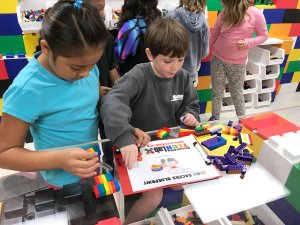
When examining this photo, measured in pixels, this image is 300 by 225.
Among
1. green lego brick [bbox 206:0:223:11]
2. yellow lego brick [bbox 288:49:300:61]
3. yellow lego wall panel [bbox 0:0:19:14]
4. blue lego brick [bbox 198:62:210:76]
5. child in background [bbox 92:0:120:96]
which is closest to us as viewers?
child in background [bbox 92:0:120:96]

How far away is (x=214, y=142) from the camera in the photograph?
2.91ft

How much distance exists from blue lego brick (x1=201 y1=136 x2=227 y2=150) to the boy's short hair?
1.09 ft

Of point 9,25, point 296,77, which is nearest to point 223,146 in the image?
point 9,25

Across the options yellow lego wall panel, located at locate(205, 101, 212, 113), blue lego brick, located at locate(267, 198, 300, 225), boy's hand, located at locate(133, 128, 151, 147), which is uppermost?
boy's hand, located at locate(133, 128, 151, 147)

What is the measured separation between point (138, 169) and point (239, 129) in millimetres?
413

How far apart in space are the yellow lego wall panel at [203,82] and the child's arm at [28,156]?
207cm

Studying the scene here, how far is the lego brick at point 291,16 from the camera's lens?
9.04 feet

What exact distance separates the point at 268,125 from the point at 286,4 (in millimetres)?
2274

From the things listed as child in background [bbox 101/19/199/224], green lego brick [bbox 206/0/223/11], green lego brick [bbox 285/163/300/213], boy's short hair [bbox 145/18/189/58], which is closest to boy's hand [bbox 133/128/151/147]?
child in background [bbox 101/19/199/224]

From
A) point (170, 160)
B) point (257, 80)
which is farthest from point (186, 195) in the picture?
point (257, 80)

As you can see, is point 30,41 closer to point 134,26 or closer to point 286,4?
point 134,26

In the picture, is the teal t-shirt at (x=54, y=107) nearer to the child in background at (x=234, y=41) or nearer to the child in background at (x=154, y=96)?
the child in background at (x=154, y=96)

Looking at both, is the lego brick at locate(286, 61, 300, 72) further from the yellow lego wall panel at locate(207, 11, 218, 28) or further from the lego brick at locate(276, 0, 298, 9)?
the yellow lego wall panel at locate(207, 11, 218, 28)

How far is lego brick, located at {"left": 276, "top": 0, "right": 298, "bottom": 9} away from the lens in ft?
8.65
